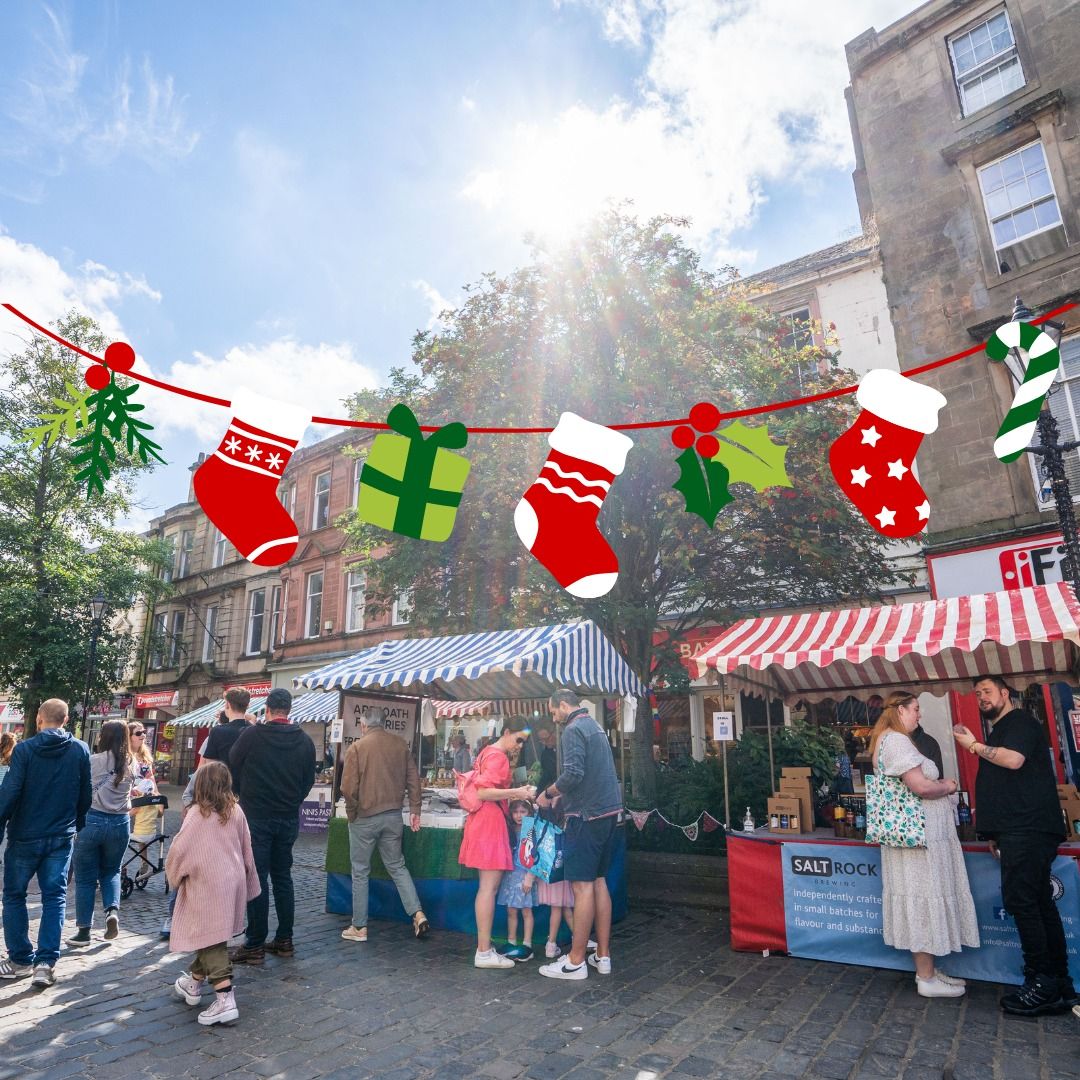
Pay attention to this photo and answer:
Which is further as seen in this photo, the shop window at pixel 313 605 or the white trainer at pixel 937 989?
the shop window at pixel 313 605

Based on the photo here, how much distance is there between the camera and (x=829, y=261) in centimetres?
1825

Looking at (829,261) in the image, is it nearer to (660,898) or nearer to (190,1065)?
(660,898)

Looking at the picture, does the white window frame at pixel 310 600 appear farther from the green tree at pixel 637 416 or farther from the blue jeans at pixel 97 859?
the blue jeans at pixel 97 859

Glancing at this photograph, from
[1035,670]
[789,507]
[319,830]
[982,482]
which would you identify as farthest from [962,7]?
[319,830]

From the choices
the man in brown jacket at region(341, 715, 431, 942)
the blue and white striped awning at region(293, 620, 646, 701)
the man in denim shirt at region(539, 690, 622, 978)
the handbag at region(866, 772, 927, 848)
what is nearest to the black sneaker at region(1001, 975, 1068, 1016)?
the handbag at region(866, 772, 927, 848)

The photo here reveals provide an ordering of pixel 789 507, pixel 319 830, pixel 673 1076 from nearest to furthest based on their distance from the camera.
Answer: pixel 673 1076 → pixel 789 507 → pixel 319 830

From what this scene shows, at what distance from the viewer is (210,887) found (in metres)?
4.59

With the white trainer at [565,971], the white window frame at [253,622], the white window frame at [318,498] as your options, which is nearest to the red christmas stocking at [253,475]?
the white trainer at [565,971]

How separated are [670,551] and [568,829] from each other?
7264mm

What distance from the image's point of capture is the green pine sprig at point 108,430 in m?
5.40

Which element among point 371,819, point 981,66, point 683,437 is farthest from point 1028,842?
point 981,66

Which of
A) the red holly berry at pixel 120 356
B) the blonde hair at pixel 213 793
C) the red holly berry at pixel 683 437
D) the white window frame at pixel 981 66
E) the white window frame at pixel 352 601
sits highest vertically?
the white window frame at pixel 981 66

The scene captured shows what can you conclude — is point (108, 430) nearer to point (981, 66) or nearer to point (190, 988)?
point (190, 988)

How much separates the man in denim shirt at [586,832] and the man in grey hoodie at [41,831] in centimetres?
355
